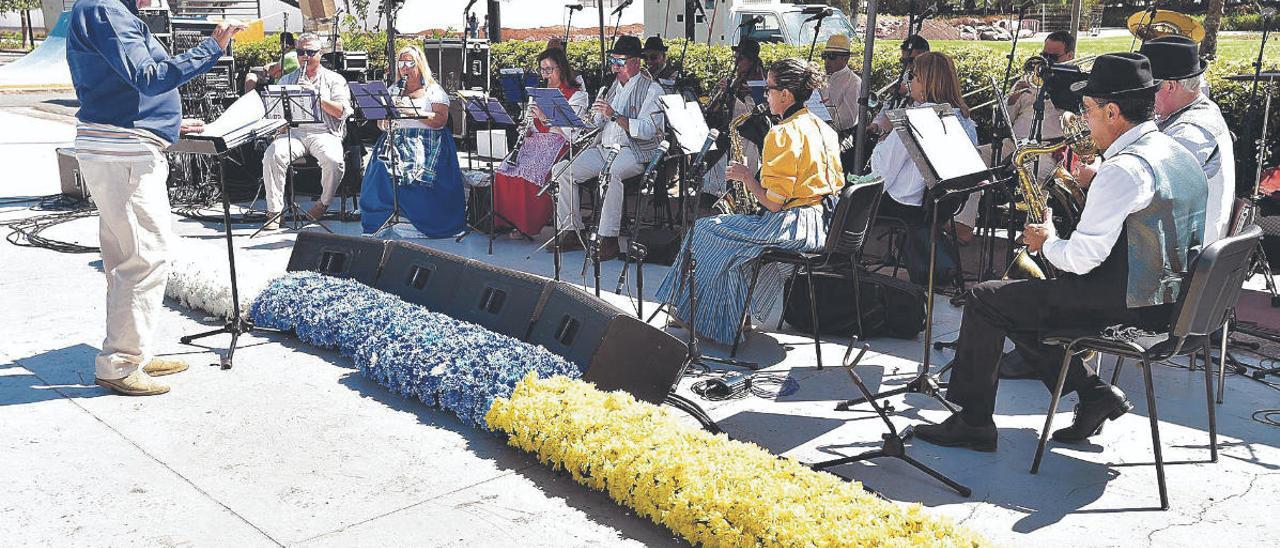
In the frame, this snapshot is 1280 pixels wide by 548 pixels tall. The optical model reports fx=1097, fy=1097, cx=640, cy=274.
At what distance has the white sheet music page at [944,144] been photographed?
15.0 ft

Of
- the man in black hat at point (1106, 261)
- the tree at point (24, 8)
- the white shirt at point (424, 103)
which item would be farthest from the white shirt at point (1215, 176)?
the tree at point (24, 8)

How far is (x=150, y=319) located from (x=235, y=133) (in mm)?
973

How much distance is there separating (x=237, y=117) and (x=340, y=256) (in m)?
1.32

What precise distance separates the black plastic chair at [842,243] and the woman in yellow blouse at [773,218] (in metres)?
0.05

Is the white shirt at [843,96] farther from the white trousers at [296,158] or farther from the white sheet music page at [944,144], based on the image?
the white trousers at [296,158]

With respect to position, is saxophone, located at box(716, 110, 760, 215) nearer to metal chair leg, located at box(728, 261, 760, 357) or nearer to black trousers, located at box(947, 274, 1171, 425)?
metal chair leg, located at box(728, 261, 760, 357)

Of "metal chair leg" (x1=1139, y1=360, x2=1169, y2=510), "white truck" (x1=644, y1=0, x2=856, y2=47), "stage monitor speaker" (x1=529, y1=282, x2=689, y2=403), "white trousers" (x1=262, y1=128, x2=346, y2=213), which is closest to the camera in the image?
"metal chair leg" (x1=1139, y1=360, x2=1169, y2=510)

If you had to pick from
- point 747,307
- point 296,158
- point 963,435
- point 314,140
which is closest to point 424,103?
point 314,140

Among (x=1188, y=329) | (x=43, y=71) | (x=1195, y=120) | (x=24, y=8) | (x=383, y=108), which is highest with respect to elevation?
(x=24, y=8)

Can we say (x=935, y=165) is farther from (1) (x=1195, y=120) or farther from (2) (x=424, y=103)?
(2) (x=424, y=103)

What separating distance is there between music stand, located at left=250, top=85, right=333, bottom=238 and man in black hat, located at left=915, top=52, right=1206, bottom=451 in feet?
19.2

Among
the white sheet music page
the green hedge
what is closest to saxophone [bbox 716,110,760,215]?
the white sheet music page

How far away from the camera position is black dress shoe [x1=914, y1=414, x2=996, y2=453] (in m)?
4.26

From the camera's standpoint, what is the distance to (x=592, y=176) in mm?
8031
